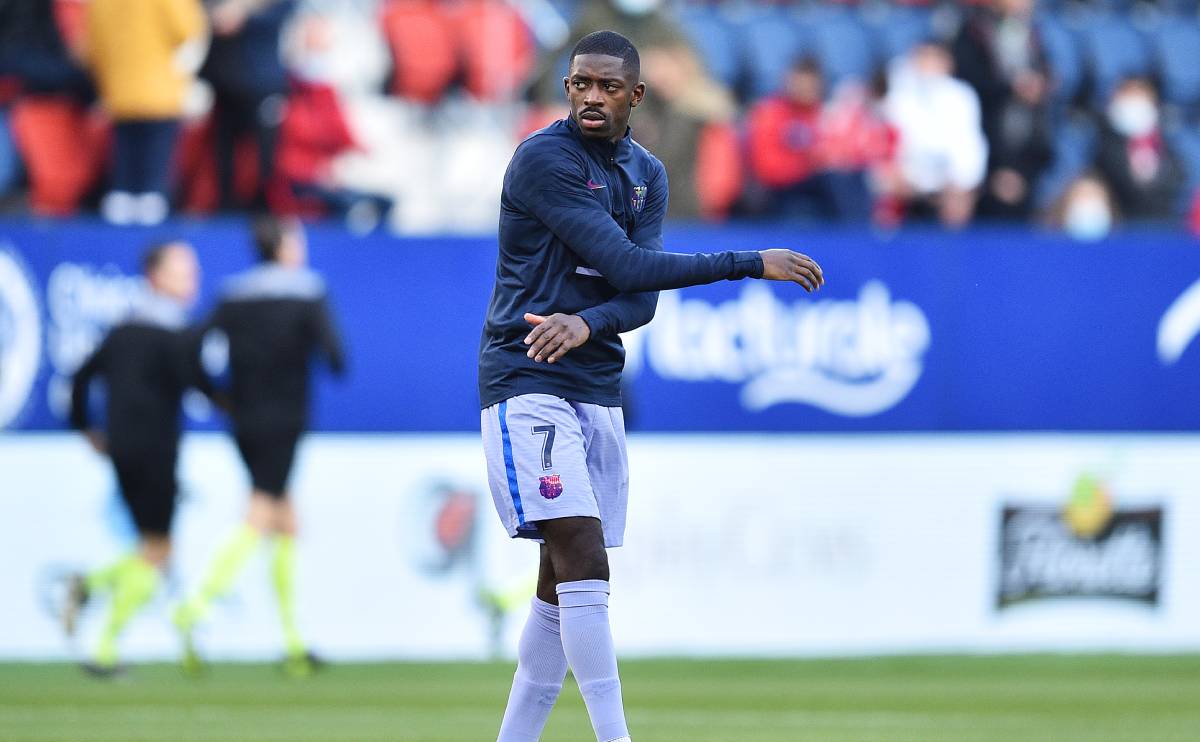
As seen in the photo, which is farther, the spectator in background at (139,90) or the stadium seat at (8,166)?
the stadium seat at (8,166)

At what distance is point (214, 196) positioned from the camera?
11.3 metres

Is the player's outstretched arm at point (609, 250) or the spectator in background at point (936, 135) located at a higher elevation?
the spectator in background at point (936, 135)

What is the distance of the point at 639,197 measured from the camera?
535 cm

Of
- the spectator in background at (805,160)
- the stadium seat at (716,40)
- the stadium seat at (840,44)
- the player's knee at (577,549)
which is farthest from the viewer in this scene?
the stadium seat at (840,44)

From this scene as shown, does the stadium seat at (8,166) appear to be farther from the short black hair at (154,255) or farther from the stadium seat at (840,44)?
the stadium seat at (840,44)

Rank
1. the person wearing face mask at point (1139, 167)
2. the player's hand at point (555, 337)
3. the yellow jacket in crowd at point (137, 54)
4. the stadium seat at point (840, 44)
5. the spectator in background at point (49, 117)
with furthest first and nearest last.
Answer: the stadium seat at point (840, 44) → the person wearing face mask at point (1139, 167) → the spectator in background at point (49, 117) → the yellow jacket in crowd at point (137, 54) → the player's hand at point (555, 337)

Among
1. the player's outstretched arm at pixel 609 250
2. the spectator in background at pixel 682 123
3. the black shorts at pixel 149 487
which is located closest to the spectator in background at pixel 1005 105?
the spectator in background at pixel 682 123

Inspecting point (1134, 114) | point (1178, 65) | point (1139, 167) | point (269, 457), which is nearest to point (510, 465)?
point (269, 457)

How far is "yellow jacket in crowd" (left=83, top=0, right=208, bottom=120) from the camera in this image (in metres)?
10.7

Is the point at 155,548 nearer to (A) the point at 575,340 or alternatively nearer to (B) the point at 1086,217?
(A) the point at 575,340

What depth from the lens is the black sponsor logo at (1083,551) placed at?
35.2 feet

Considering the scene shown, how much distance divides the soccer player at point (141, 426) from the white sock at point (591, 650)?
553cm

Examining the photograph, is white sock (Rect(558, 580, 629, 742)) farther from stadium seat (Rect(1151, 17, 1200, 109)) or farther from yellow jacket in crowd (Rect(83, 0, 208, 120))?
stadium seat (Rect(1151, 17, 1200, 109))

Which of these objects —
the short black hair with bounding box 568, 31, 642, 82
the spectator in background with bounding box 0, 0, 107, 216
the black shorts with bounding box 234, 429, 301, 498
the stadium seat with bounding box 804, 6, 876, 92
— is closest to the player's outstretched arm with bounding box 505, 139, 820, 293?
the short black hair with bounding box 568, 31, 642, 82
